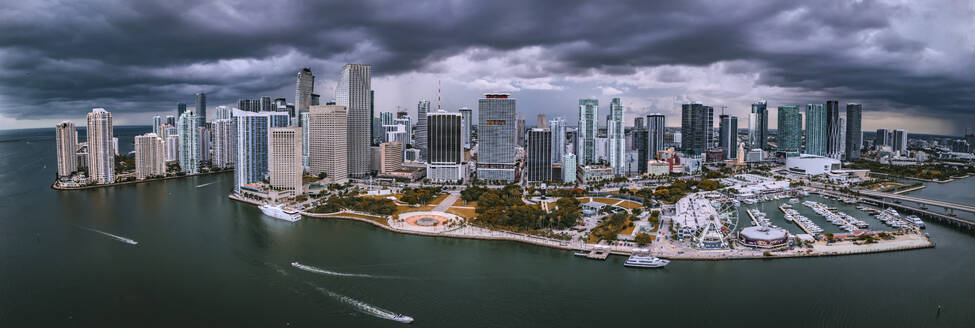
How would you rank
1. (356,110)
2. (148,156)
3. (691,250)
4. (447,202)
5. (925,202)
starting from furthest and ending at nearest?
(356,110) < (148,156) < (447,202) < (925,202) < (691,250)

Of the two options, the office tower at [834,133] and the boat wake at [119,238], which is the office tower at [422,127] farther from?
the office tower at [834,133]

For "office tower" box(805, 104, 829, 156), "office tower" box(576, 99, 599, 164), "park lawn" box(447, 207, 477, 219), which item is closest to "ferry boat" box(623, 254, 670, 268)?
"park lawn" box(447, 207, 477, 219)

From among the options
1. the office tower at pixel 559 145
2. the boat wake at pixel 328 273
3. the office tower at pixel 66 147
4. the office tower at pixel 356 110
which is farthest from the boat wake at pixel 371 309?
the office tower at pixel 559 145

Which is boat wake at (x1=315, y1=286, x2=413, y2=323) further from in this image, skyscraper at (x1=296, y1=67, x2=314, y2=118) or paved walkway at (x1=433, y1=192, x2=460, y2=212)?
skyscraper at (x1=296, y1=67, x2=314, y2=118)

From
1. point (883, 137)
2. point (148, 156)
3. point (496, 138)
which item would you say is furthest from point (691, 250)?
point (883, 137)

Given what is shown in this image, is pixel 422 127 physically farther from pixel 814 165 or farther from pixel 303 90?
pixel 814 165

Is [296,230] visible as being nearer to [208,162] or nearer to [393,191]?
[393,191]

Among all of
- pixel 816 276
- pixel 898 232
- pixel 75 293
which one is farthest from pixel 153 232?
pixel 898 232
